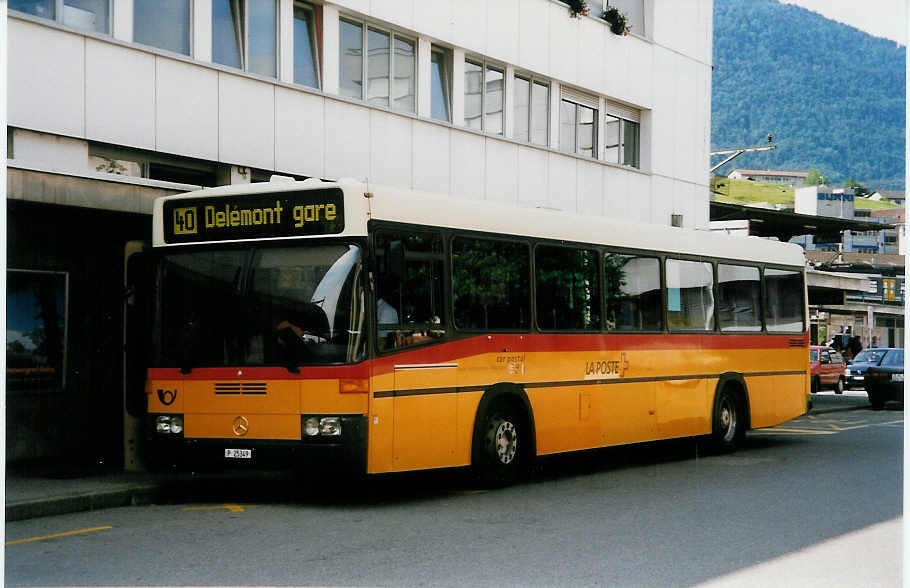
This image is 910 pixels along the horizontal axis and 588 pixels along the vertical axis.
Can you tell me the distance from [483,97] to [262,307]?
42.1 ft

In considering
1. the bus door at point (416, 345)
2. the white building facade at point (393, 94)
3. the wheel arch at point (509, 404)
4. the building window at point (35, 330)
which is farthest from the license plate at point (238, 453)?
the building window at point (35, 330)

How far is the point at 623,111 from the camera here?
27.5 meters

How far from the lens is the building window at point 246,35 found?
17438 millimetres

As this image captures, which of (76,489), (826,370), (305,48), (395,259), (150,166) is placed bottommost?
(76,489)

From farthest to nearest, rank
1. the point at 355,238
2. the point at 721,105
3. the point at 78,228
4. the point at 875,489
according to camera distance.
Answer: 1. the point at 721,105
2. the point at 78,228
3. the point at 875,489
4. the point at 355,238

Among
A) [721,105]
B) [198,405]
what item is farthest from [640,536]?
[721,105]

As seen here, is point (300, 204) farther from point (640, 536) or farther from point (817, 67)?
point (817, 67)

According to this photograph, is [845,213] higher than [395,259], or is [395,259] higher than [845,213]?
[845,213]

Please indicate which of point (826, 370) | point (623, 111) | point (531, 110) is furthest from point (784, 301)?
point (826, 370)

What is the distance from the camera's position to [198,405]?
448 inches

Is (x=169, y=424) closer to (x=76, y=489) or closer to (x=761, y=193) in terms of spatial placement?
(x=76, y=489)

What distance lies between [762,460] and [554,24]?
37.9ft

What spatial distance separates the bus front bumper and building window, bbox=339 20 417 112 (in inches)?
367

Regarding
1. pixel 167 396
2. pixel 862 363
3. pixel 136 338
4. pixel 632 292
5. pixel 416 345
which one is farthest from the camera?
pixel 862 363
